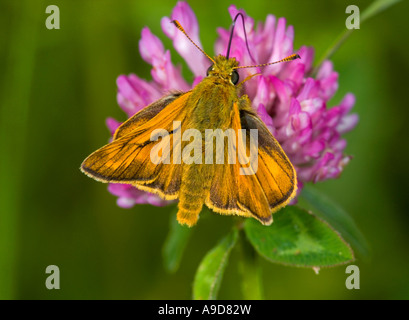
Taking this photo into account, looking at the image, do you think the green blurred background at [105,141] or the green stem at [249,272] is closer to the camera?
the green stem at [249,272]

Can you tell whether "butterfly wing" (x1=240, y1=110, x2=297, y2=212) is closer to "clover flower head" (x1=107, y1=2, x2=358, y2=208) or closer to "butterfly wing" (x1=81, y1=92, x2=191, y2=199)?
"clover flower head" (x1=107, y1=2, x2=358, y2=208)

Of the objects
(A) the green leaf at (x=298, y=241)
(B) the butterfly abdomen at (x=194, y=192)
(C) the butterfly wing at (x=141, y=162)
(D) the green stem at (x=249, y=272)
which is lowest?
(D) the green stem at (x=249, y=272)

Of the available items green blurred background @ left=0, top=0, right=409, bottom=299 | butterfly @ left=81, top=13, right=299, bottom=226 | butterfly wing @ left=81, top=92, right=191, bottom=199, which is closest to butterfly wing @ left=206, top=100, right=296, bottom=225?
butterfly @ left=81, top=13, right=299, bottom=226

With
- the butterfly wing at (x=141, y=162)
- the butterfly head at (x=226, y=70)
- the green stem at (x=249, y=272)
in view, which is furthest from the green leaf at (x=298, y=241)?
the butterfly head at (x=226, y=70)

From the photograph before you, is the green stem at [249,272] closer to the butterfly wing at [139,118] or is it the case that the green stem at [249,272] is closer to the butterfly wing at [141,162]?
the butterfly wing at [141,162]

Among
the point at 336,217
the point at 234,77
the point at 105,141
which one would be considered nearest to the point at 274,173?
the point at 234,77
